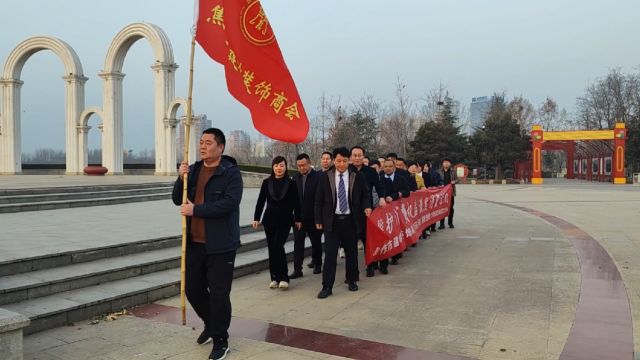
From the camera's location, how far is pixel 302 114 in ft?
16.1

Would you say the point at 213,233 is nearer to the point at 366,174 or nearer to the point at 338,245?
the point at 338,245

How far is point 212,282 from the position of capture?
3.47 m

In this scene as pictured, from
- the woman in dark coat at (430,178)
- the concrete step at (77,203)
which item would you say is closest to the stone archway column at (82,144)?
the concrete step at (77,203)

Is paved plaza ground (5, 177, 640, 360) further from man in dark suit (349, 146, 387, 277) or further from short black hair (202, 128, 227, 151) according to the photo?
short black hair (202, 128, 227, 151)

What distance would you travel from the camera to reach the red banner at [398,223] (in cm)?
600

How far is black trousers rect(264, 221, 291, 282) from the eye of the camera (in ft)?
18.2

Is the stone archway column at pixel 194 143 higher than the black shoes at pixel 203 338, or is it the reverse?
the stone archway column at pixel 194 143

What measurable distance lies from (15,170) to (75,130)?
15.8 ft

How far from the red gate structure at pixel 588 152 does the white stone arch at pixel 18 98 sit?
32.7m

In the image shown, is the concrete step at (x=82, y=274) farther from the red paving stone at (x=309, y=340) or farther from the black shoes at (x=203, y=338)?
the black shoes at (x=203, y=338)

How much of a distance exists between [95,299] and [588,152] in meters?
48.4

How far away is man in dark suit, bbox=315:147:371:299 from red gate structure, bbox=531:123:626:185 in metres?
35.7

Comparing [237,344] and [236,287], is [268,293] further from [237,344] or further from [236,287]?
[237,344]

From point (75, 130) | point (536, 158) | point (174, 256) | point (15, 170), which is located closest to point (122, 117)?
point (75, 130)
